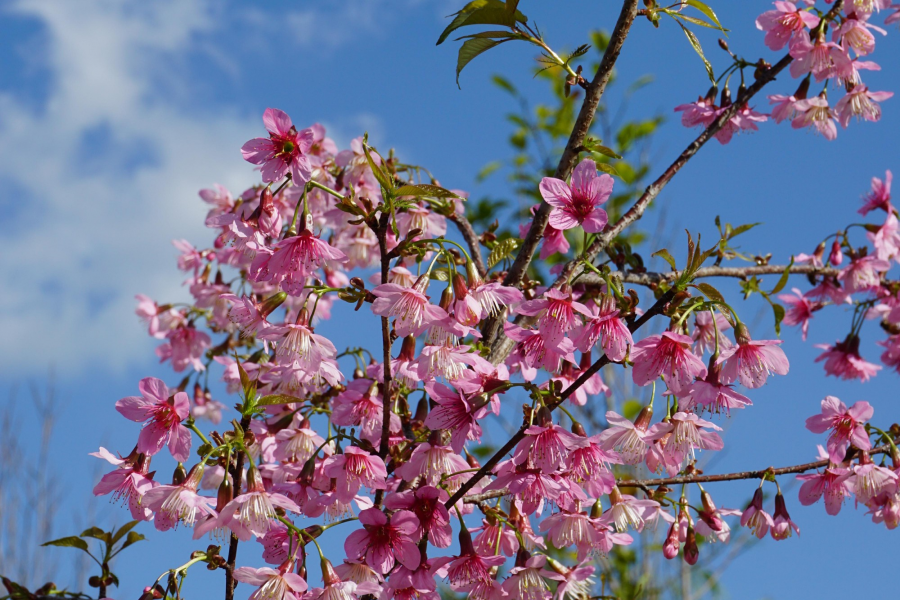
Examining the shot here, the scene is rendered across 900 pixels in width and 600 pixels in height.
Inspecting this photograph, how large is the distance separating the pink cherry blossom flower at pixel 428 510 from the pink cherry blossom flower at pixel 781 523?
92 centimetres

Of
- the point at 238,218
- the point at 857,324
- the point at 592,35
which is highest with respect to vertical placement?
the point at 592,35

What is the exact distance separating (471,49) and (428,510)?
97cm

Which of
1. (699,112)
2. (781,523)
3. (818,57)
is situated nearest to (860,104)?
(818,57)

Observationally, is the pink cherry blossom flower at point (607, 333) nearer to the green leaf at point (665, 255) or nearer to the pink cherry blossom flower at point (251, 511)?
the green leaf at point (665, 255)

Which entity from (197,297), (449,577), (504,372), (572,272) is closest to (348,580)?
(449,577)

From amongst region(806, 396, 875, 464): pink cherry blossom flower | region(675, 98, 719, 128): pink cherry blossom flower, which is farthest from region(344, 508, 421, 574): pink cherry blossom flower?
region(675, 98, 719, 128): pink cherry blossom flower

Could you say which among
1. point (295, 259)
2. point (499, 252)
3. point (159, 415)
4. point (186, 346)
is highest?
point (186, 346)

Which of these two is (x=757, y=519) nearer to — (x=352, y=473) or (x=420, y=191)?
(x=352, y=473)

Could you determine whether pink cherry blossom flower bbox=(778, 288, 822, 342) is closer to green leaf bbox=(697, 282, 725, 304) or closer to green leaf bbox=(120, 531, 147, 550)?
green leaf bbox=(697, 282, 725, 304)

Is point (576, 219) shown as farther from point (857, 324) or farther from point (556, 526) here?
point (857, 324)

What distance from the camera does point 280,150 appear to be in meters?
1.64

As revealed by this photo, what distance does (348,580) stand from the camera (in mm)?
1596

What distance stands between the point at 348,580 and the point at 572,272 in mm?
786

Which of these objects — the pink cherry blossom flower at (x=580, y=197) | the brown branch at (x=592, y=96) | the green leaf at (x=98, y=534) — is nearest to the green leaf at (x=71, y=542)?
the green leaf at (x=98, y=534)
